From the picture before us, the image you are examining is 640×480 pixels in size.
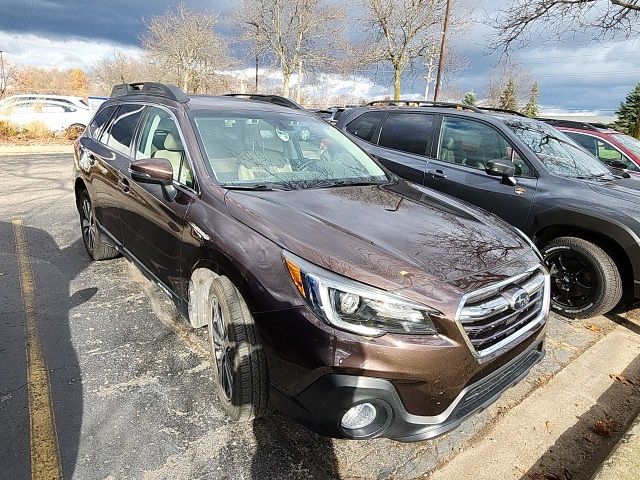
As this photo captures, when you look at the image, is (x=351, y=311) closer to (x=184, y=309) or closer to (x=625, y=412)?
(x=184, y=309)

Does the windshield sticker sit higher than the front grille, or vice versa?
the windshield sticker

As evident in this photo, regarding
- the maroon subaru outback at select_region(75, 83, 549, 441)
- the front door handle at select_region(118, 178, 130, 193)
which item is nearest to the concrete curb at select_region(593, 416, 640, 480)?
the maroon subaru outback at select_region(75, 83, 549, 441)

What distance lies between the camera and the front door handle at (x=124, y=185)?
135 inches

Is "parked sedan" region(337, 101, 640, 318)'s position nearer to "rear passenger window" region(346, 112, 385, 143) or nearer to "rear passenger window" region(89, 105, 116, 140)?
"rear passenger window" region(346, 112, 385, 143)

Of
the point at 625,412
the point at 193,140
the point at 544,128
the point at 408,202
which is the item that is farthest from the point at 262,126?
the point at 544,128

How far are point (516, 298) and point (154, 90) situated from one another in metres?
3.24

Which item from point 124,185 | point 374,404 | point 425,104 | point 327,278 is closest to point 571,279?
point 425,104

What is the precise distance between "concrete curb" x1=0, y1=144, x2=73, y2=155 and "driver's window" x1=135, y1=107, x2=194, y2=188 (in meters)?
13.1

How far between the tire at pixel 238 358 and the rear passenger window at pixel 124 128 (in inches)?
77.2

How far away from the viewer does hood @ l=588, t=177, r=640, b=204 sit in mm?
3775

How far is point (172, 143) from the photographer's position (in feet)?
9.91

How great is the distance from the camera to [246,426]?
2.39 m

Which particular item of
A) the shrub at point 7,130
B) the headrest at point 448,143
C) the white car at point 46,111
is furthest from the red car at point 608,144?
the shrub at point 7,130

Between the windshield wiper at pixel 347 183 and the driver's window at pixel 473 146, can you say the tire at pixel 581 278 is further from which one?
the windshield wiper at pixel 347 183
